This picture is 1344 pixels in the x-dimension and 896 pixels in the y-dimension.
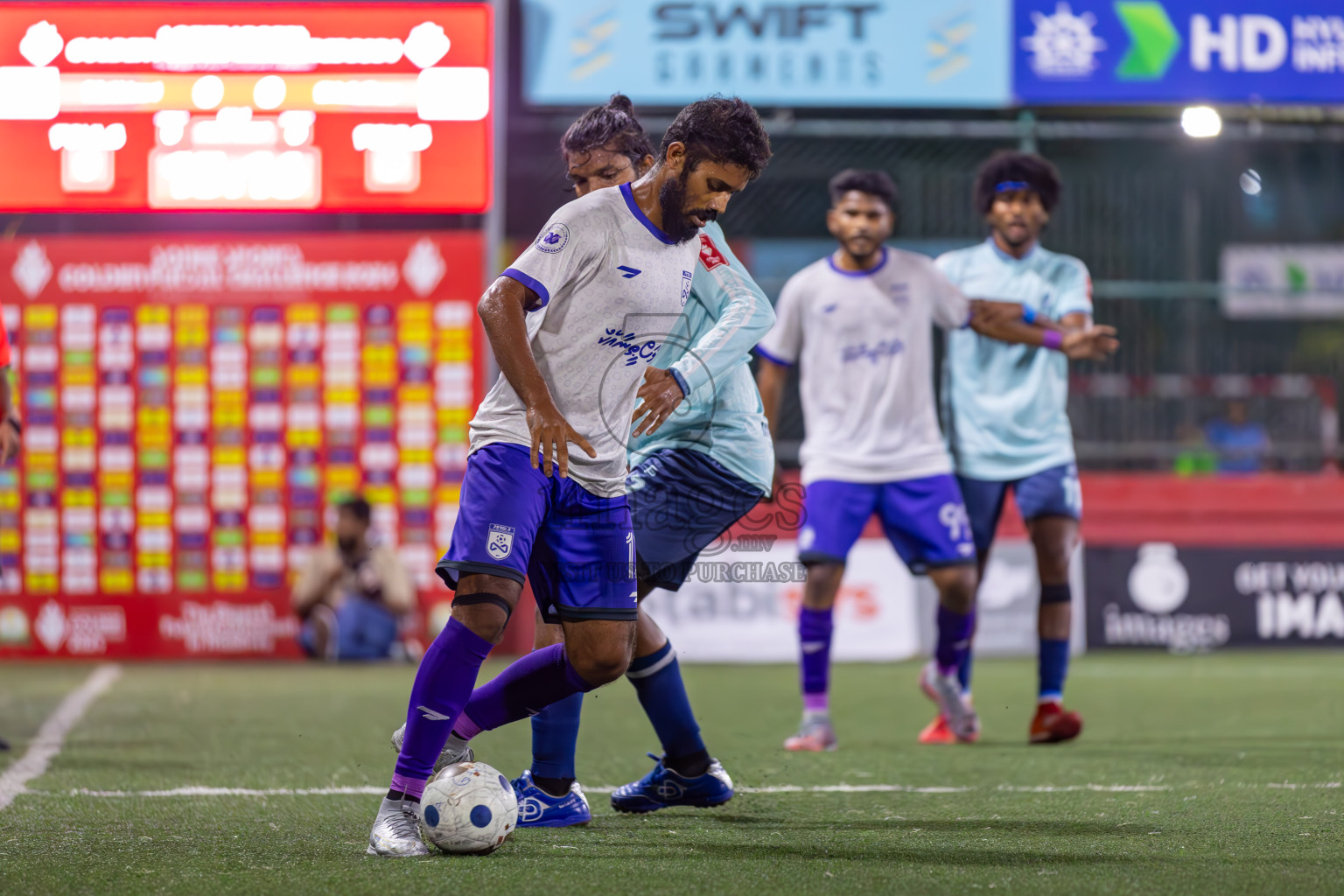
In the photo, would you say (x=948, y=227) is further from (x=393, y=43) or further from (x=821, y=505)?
(x=821, y=505)

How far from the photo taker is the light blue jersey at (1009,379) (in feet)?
21.4

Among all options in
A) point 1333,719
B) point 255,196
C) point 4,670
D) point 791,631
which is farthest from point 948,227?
point 4,670

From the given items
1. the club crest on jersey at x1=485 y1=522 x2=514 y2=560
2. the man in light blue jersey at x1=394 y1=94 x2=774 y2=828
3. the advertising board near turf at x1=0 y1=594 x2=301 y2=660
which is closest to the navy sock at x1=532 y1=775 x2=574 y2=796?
the man in light blue jersey at x1=394 y1=94 x2=774 y2=828

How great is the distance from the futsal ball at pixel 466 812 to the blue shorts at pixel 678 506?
0.98 meters

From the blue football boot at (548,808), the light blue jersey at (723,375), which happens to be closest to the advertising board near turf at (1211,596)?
the light blue jersey at (723,375)

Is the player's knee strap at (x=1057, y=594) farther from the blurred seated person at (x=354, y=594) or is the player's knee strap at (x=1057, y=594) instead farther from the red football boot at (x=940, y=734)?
the blurred seated person at (x=354, y=594)

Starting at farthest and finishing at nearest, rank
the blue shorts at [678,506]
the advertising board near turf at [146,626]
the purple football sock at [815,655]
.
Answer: the advertising board near turf at [146,626] → the purple football sock at [815,655] → the blue shorts at [678,506]

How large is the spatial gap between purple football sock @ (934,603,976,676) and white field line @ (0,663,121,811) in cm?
324

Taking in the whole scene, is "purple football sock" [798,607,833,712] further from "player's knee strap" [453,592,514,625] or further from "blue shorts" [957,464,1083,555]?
"player's knee strap" [453,592,514,625]

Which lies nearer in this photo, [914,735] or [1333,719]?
[914,735]

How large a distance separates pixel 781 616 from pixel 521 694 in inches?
261

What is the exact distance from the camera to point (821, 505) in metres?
6.28

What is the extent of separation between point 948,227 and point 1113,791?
7.37m

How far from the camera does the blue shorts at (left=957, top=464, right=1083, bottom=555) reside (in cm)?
644
